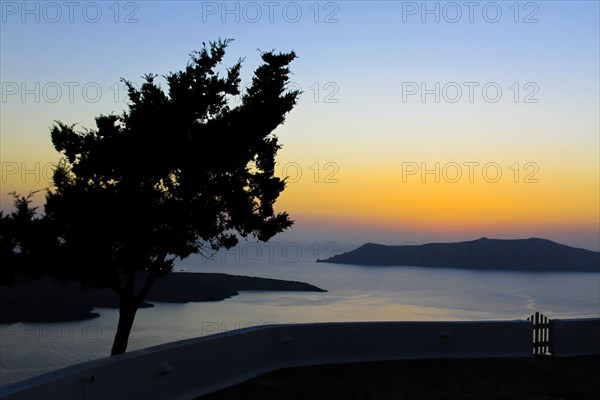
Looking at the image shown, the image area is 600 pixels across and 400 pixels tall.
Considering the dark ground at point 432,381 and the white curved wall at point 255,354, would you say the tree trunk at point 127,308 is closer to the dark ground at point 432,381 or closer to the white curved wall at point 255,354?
the white curved wall at point 255,354

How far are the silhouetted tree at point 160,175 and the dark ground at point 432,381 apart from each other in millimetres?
10139

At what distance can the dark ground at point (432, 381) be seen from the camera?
984cm

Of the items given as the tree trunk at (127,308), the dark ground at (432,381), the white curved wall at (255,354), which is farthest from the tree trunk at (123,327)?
the dark ground at (432,381)

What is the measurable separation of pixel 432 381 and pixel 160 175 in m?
12.9

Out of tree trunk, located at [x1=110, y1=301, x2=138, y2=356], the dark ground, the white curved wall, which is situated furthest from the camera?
tree trunk, located at [x1=110, y1=301, x2=138, y2=356]

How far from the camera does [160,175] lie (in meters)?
20.0

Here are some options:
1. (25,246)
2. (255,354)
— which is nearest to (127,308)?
(25,246)

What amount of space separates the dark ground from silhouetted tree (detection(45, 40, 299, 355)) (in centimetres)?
1014

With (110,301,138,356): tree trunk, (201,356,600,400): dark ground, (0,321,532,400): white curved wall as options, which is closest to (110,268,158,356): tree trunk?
(110,301,138,356): tree trunk

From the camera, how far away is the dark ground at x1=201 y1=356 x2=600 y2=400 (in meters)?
9.84

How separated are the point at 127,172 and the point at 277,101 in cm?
631

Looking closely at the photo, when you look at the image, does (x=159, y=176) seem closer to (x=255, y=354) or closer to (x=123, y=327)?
(x=123, y=327)

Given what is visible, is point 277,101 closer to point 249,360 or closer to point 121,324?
point 121,324

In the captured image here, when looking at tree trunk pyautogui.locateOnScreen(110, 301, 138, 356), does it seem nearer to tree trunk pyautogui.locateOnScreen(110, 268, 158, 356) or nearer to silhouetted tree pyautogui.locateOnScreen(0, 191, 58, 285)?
tree trunk pyautogui.locateOnScreen(110, 268, 158, 356)
